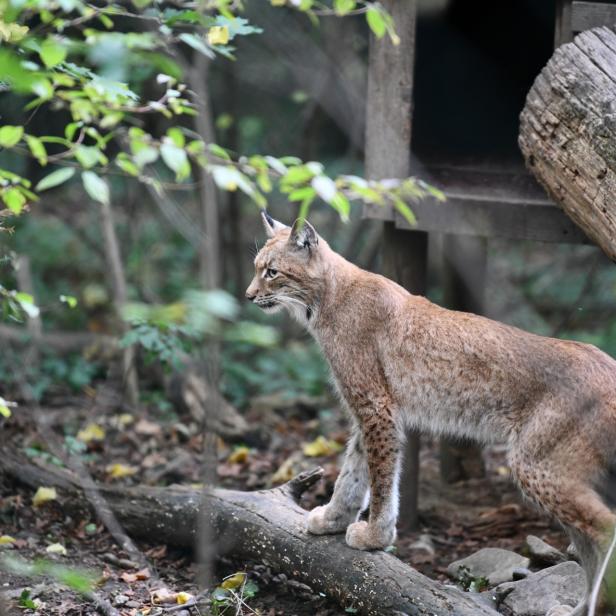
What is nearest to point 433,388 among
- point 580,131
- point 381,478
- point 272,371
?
point 381,478

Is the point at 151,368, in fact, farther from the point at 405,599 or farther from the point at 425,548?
the point at 405,599

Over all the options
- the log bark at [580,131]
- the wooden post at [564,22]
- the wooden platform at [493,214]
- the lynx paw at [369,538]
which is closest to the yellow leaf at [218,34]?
the log bark at [580,131]

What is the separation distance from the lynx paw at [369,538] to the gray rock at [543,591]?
0.54m

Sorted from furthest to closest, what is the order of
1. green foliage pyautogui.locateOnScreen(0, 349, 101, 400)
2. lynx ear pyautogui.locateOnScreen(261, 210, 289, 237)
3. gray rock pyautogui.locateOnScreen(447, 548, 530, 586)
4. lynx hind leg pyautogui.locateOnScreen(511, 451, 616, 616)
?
1. green foliage pyautogui.locateOnScreen(0, 349, 101, 400)
2. lynx ear pyautogui.locateOnScreen(261, 210, 289, 237)
3. gray rock pyautogui.locateOnScreen(447, 548, 530, 586)
4. lynx hind leg pyautogui.locateOnScreen(511, 451, 616, 616)

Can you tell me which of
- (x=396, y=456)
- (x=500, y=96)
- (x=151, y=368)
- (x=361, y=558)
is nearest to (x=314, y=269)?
(x=396, y=456)

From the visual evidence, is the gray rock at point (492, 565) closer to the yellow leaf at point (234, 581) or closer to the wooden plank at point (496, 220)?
the yellow leaf at point (234, 581)

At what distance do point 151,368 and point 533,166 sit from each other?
4570mm

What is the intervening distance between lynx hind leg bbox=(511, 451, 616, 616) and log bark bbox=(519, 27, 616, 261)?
934 millimetres

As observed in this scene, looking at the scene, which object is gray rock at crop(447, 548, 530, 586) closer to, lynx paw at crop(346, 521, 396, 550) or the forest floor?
the forest floor

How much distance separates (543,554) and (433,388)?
1085 mm

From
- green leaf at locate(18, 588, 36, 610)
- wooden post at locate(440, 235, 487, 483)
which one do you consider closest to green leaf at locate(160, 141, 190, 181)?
green leaf at locate(18, 588, 36, 610)

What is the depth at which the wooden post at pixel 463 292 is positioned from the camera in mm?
→ 6348

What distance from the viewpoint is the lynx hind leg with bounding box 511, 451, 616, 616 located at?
3.63 meters

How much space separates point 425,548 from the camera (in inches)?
208
